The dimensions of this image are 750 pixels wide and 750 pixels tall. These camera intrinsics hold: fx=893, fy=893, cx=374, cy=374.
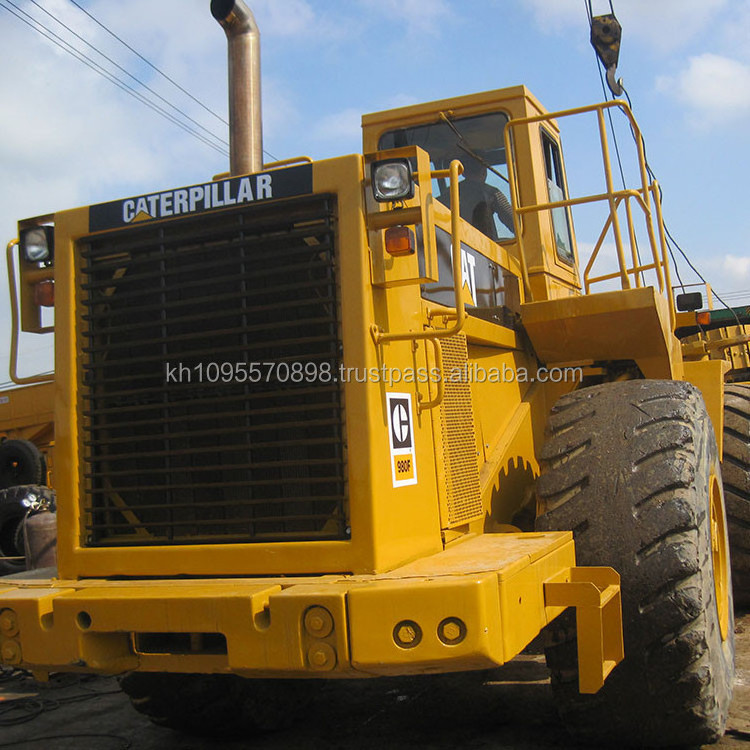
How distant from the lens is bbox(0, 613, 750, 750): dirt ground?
407cm

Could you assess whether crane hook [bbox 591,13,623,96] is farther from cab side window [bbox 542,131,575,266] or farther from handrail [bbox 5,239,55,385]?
handrail [bbox 5,239,55,385]

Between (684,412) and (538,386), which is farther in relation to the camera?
(538,386)

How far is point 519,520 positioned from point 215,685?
1.69 meters

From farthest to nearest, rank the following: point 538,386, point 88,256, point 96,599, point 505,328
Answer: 1. point 538,386
2. point 505,328
3. point 88,256
4. point 96,599

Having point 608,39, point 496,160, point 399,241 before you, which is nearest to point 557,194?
point 496,160

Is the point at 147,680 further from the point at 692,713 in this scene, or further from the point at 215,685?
the point at 692,713

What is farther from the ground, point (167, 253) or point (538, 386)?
point (167, 253)

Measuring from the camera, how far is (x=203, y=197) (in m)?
3.53

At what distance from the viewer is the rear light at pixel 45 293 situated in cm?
396

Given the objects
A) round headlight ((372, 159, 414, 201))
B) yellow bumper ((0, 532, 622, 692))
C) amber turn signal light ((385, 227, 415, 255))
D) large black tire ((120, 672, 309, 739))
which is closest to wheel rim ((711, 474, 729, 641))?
yellow bumper ((0, 532, 622, 692))

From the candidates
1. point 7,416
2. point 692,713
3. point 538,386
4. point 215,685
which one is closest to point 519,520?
point 538,386

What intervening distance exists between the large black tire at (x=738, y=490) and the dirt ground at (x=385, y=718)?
1.76ft

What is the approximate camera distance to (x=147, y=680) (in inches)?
168

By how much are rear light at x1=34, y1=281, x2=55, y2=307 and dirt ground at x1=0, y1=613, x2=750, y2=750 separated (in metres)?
2.21
